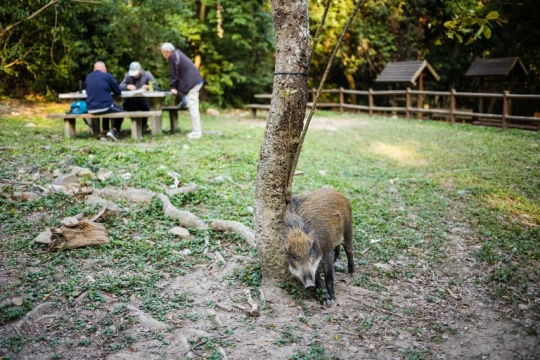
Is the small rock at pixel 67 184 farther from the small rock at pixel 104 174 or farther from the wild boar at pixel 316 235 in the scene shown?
the wild boar at pixel 316 235

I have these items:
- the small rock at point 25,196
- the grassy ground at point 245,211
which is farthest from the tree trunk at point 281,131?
the small rock at point 25,196

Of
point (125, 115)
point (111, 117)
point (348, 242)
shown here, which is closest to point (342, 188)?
point (348, 242)

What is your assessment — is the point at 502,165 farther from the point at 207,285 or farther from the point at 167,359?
the point at 167,359

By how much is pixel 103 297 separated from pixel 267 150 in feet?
6.25

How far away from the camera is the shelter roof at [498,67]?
14.8 m

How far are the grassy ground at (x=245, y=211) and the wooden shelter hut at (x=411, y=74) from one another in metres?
6.08

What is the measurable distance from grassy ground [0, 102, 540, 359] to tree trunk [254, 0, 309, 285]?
373mm

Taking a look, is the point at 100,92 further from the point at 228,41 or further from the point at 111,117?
the point at 228,41

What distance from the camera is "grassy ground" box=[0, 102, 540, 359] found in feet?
13.8

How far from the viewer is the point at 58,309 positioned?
3.82m

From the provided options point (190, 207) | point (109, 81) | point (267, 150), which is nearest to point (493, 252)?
point (267, 150)

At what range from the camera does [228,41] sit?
61.4ft


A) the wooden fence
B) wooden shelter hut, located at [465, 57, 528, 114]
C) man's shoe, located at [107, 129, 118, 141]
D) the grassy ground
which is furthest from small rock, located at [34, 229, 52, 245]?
wooden shelter hut, located at [465, 57, 528, 114]

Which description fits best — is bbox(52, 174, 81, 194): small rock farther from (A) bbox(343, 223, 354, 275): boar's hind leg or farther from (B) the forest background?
(B) the forest background
